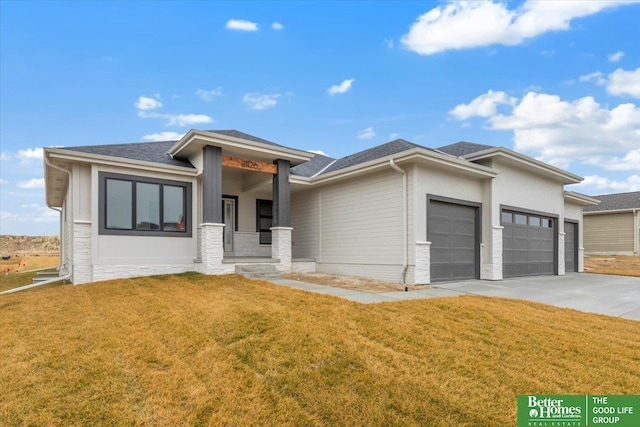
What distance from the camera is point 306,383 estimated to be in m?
3.70

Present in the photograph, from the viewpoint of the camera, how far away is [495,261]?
40.5ft

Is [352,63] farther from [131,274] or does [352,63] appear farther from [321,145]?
[131,274]

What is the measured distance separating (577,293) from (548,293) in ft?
3.00

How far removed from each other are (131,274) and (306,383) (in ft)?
29.3

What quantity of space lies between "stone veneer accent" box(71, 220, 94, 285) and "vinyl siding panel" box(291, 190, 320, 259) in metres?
7.54

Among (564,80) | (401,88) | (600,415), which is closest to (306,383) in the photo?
(600,415)

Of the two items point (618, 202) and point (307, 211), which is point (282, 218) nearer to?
point (307, 211)

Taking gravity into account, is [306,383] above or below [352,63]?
below

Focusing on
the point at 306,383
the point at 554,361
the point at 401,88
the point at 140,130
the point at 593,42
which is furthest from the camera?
the point at 140,130

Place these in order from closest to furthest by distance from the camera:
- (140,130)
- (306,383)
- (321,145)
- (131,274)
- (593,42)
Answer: (306,383)
(131,274)
(593,42)
(140,130)
(321,145)

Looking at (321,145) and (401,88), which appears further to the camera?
(321,145)

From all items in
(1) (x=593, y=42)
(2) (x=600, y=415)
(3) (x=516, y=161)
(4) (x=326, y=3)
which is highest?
(4) (x=326, y=3)

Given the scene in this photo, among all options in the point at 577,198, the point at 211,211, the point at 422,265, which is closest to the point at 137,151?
the point at 211,211

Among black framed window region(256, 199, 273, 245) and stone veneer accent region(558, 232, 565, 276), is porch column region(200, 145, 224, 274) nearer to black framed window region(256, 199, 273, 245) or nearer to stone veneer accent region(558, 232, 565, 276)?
black framed window region(256, 199, 273, 245)
